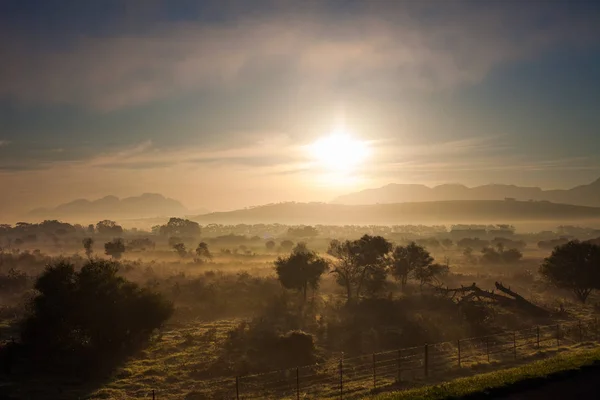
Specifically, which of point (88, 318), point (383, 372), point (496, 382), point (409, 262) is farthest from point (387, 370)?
point (409, 262)

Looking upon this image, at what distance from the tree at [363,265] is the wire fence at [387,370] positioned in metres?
25.1

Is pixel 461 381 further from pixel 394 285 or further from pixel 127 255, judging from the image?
pixel 127 255

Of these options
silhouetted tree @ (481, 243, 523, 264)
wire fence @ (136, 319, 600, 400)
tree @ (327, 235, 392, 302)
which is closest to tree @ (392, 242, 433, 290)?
tree @ (327, 235, 392, 302)

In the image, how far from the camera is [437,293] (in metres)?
63.8

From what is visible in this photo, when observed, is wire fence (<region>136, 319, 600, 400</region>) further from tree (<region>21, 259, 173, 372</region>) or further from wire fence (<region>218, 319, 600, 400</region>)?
tree (<region>21, 259, 173, 372</region>)

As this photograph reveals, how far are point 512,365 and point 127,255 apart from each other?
140 meters

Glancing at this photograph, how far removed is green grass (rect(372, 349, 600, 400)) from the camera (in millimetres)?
22203

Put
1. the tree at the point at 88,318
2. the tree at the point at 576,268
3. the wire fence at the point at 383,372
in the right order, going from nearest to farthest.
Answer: the wire fence at the point at 383,372
the tree at the point at 88,318
the tree at the point at 576,268

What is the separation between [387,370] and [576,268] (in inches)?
1744

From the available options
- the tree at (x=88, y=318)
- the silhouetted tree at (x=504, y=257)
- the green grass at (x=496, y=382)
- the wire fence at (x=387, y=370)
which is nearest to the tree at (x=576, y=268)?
the wire fence at (x=387, y=370)

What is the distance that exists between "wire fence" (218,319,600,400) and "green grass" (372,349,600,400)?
5.42 meters

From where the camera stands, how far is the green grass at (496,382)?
22203 mm

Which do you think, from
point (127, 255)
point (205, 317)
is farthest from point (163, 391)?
point (127, 255)

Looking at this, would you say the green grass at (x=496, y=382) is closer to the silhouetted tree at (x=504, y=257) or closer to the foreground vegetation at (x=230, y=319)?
the foreground vegetation at (x=230, y=319)
